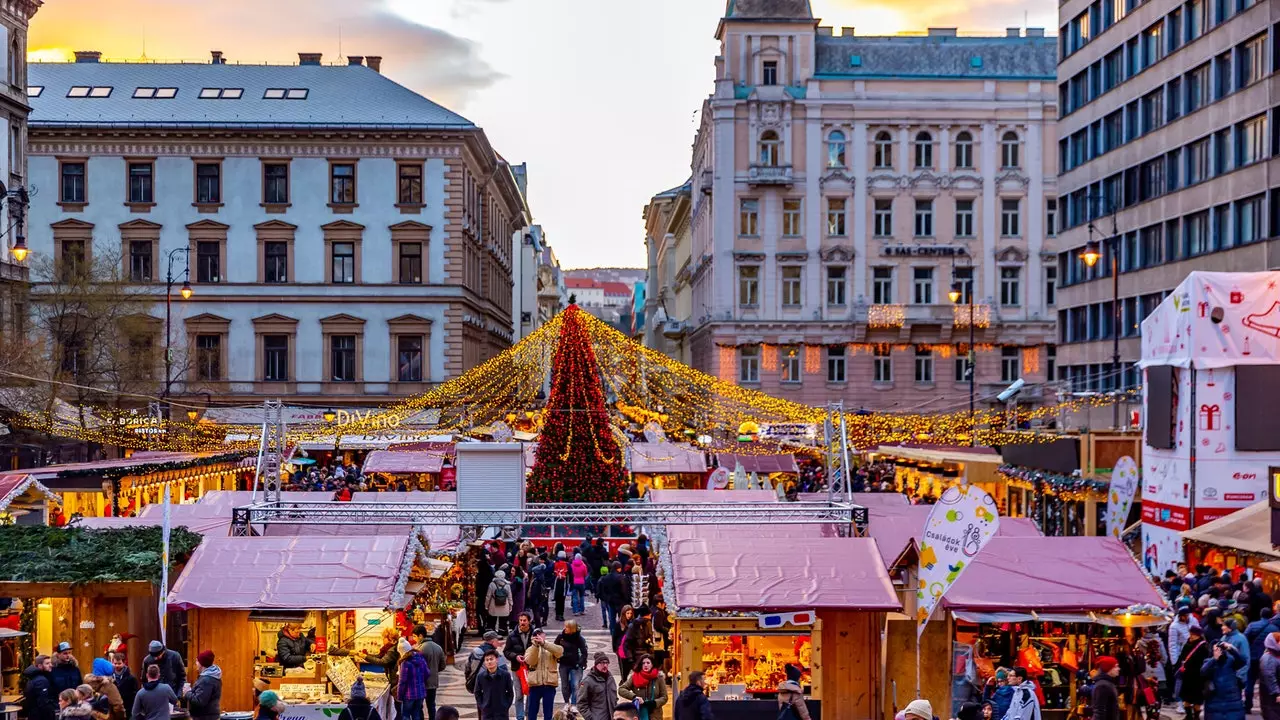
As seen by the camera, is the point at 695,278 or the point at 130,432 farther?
the point at 695,278

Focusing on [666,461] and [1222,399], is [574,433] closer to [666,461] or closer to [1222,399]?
[666,461]

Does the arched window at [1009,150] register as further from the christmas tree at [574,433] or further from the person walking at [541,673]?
the person walking at [541,673]

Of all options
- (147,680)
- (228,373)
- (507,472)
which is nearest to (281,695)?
(147,680)

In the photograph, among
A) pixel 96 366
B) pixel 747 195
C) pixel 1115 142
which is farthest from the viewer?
pixel 747 195

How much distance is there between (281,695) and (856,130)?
55385 mm

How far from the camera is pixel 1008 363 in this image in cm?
7138

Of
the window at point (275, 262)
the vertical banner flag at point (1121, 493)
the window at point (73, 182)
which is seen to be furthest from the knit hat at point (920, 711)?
the window at point (73, 182)

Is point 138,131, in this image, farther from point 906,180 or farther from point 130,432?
point 906,180

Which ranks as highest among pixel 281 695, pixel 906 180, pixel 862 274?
pixel 906 180

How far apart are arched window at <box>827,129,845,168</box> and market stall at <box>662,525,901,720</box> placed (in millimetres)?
52417

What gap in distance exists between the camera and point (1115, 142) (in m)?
52.7

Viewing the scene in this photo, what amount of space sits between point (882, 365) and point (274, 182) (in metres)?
28.1

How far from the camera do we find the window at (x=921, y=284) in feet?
232

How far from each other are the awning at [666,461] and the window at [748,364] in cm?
2329
